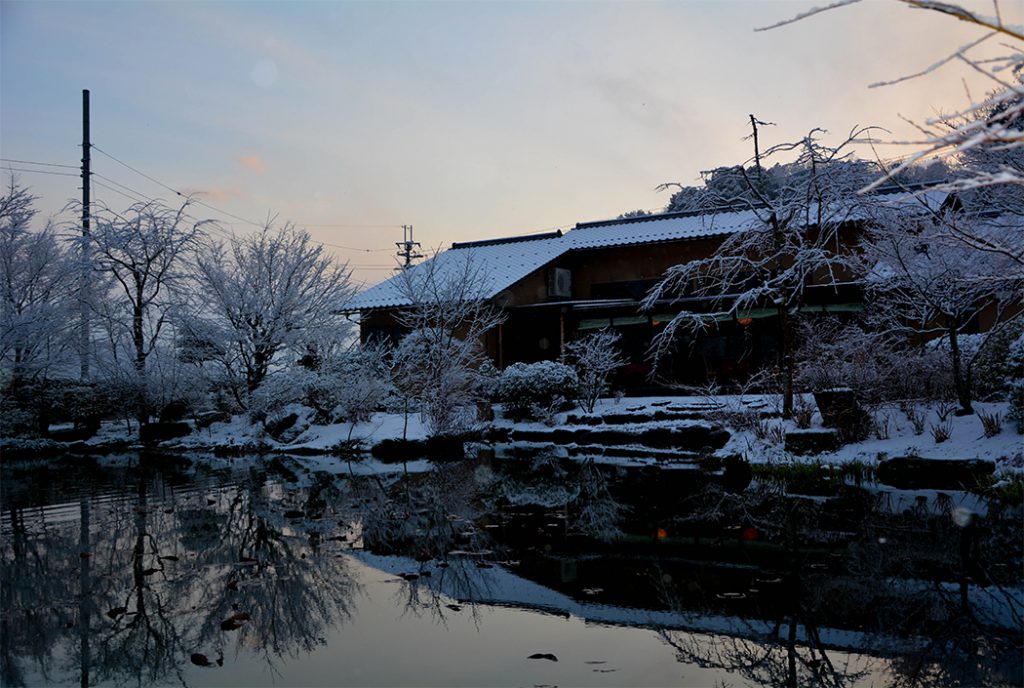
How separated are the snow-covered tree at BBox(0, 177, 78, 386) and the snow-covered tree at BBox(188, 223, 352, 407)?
3.50 m

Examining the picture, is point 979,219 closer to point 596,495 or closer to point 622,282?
point 596,495

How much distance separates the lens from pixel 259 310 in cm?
2311

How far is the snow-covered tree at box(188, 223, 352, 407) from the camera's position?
22984 mm

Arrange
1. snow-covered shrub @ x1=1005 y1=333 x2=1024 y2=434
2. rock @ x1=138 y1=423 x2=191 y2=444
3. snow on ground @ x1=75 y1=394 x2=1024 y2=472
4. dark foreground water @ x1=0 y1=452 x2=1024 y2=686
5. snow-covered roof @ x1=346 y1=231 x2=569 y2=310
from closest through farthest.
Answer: dark foreground water @ x1=0 y1=452 x2=1024 y2=686, snow-covered shrub @ x1=1005 y1=333 x2=1024 y2=434, snow on ground @ x1=75 y1=394 x2=1024 y2=472, rock @ x1=138 y1=423 x2=191 y2=444, snow-covered roof @ x1=346 y1=231 x2=569 y2=310

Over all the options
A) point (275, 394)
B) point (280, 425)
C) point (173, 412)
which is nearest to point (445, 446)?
point (280, 425)

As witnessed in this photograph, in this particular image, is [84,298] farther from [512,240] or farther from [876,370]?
[876,370]

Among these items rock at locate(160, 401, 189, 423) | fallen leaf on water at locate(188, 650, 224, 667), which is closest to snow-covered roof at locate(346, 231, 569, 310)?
rock at locate(160, 401, 189, 423)

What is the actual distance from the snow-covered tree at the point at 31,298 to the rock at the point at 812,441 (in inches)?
713

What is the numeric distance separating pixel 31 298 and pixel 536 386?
15.0 metres

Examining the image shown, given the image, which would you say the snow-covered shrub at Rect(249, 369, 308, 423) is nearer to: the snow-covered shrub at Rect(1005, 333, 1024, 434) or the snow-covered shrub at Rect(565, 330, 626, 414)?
the snow-covered shrub at Rect(565, 330, 626, 414)

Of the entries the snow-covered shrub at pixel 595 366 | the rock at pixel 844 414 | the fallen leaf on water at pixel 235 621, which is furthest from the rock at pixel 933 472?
the snow-covered shrub at pixel 595 366

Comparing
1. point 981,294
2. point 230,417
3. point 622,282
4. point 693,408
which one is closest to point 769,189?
point 622,282

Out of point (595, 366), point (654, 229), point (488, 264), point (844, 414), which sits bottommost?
point (844, 414)

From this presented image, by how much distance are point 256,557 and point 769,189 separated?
2944 cm
